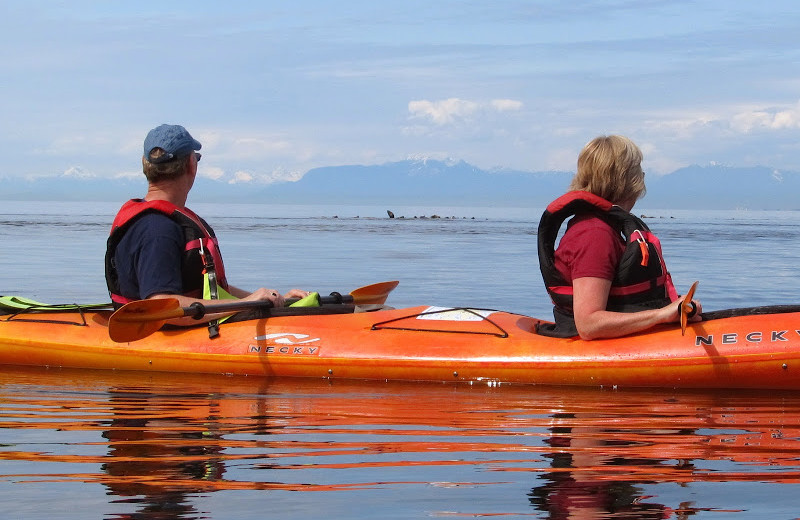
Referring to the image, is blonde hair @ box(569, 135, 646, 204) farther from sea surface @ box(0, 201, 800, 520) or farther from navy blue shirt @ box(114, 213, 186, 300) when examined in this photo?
navy blue shirt @ box(114, 213, 186, 300)

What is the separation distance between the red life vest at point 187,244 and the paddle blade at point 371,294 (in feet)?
6.25

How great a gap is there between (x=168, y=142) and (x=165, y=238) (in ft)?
1.93

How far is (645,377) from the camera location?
6578mm

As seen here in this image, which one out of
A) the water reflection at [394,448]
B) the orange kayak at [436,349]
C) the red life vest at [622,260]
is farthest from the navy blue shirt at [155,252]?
the red life vest at [622,260]

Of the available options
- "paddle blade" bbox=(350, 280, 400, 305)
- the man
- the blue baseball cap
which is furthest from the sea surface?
"paddle blade" bbox=(350, 280, 400, 305)

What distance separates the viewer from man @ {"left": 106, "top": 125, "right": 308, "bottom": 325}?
6461 mm

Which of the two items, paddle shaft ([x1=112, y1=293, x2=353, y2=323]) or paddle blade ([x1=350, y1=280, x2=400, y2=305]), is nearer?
paddle shaft ([x1=112, y1=293, x2=353, y2=323])

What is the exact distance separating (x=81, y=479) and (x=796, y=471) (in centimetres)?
277

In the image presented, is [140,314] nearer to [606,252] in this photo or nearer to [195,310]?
[195,310]

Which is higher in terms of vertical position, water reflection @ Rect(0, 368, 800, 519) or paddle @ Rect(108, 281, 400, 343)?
paddle @ Rect(108, 281, 400, 343)

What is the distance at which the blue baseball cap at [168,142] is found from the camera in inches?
255

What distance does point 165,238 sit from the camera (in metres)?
6.44

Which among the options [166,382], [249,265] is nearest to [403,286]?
[249,265]

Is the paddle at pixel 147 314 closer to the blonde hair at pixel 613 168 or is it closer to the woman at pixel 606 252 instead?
the woman at pixel 606 252
